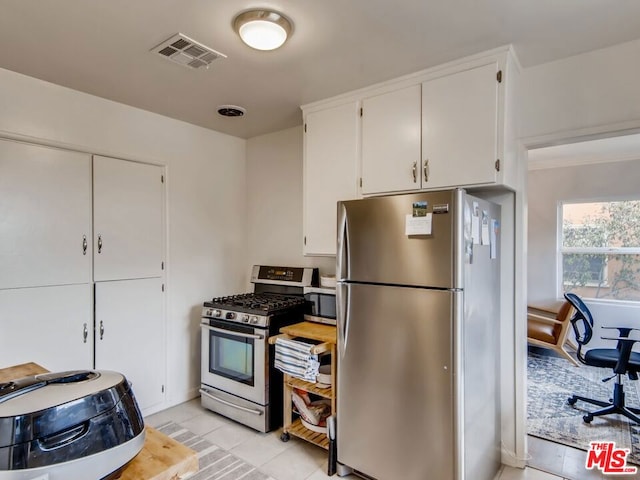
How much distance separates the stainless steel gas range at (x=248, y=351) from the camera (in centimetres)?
279

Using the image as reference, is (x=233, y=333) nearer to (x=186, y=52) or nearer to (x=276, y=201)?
(x=276, y=201)

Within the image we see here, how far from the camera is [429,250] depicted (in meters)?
1.94

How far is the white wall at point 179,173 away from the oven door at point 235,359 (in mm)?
314

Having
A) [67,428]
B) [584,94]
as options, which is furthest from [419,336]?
[584,94]

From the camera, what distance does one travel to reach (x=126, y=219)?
2.91m

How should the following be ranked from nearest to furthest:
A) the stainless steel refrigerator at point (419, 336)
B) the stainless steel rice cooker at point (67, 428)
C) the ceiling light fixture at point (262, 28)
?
1. the stainless steel rice cooker at point (67, 428)
2. the ceiling light fixture at point (262, 28)
3. the stainless steel refrigerator at point (419, 336)

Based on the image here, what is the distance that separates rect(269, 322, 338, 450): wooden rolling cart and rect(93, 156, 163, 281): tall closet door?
4.19ft

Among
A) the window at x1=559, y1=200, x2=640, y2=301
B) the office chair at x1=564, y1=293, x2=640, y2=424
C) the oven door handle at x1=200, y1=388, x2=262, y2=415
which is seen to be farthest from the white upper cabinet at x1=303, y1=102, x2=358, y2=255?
the window at x1=559, y1=200, x2=640, y2=301

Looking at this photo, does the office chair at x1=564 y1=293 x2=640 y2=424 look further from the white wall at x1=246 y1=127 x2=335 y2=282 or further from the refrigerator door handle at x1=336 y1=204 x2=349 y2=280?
the white wall at x1=246 y1=127 x2=335 y2=282

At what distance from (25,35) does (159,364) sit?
2.44 m

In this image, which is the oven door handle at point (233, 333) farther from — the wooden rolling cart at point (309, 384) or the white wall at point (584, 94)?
the white wall at point (584, 94)

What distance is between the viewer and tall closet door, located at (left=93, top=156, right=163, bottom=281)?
276 cm

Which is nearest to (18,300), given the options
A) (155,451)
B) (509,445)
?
(155,451)

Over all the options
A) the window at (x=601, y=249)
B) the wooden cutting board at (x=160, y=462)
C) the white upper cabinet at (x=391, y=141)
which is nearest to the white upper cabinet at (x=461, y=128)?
the white upper cabinet at (x=391, y=141)
